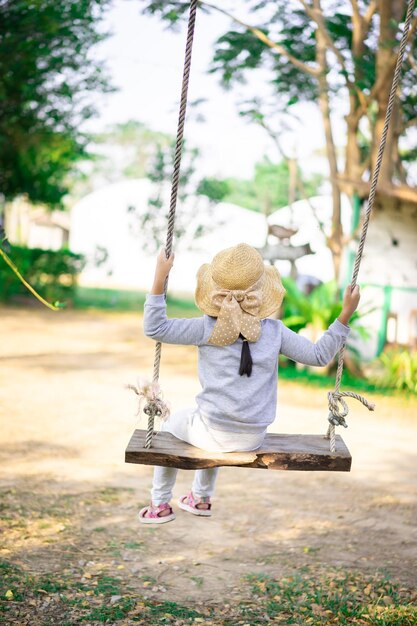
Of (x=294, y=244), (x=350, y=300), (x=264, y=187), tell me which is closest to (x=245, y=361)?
(x=350, y=300)

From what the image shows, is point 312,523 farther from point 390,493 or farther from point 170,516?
point 170,516

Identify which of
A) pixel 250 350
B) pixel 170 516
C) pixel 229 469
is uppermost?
pixel 250 350

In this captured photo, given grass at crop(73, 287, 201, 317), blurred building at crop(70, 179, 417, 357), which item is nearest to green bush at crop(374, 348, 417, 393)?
blurred building at crop(70, 179, 417, 357)

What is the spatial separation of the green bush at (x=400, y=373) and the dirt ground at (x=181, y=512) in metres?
0.88

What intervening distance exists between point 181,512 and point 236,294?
2462mm

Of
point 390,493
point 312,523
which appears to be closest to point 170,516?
point 312,523

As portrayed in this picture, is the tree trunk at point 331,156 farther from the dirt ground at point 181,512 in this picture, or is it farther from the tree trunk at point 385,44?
the dirt ground at point 181,512

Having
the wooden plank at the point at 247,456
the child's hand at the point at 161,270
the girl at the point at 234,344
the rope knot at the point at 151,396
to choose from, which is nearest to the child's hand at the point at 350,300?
the girl at the point at 234,344

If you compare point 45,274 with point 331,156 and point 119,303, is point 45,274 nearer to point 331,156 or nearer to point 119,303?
point 119,303

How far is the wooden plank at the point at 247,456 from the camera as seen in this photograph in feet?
10.4

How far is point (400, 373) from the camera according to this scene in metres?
10.5

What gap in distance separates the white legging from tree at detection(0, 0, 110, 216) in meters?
6.54

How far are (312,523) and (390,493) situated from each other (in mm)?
1021

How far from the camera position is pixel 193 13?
3260 mm
